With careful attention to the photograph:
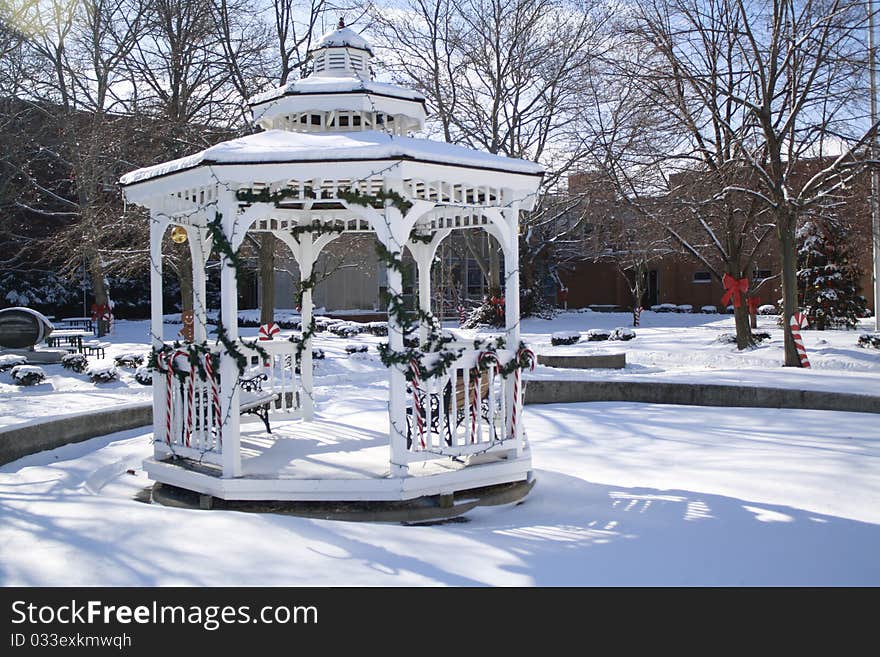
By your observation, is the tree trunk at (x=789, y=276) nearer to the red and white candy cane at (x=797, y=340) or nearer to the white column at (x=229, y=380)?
the red and white candy cane at (x=797, y=340)

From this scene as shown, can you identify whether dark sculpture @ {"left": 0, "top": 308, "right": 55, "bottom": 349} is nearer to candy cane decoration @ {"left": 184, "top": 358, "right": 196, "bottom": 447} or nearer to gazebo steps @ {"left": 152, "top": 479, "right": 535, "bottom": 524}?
candy cane decoration @ {"left": 184, "top": 358, "right": 196, "bottom": 447}

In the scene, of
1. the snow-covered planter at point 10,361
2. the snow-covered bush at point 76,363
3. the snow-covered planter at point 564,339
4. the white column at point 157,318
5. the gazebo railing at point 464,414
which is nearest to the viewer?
the gazebo railing at point 464,414

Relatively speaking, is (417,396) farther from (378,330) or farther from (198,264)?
(378,330)

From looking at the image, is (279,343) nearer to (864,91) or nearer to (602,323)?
(864,91)

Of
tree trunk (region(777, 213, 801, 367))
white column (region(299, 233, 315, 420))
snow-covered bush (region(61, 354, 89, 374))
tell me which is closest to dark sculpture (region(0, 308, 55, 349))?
snow-covered bush (region(61, 354, 89, 374))

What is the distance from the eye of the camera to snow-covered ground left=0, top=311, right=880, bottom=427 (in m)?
12.4

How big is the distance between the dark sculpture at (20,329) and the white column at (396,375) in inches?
595

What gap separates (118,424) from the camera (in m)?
10.8

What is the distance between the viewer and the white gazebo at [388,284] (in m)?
6.52

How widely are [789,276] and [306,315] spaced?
1039 centimetres

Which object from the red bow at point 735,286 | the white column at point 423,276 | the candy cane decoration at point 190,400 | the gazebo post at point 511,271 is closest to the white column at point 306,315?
the white column at point 423,276

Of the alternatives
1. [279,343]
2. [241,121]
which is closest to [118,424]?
[279,343]

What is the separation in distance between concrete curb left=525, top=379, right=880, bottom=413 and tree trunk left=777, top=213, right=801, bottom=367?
188 inches

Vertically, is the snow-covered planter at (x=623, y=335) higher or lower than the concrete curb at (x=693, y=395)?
higher
